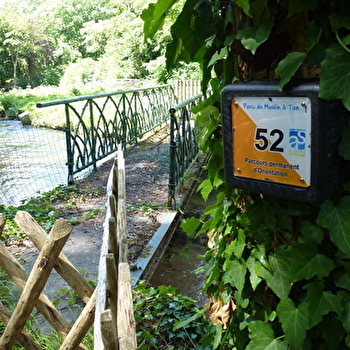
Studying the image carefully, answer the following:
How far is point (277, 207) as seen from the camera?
122 cm

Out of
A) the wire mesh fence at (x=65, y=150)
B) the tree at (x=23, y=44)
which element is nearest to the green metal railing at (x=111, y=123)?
the wire mesh fence at (x=65, y=150)

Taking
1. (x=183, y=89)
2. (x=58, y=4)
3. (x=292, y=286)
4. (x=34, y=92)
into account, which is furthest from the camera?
(x=58, y=4)

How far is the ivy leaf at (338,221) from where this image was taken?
1.03m

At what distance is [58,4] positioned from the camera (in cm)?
4453

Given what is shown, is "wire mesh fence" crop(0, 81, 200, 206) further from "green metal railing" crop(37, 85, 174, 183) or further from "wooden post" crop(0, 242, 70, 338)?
"wooden post" crop(0, 242, 70, 338)

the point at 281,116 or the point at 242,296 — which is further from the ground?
the point at 281,116

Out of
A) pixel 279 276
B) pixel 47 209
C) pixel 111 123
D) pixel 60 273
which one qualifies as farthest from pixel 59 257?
pixel 111 123

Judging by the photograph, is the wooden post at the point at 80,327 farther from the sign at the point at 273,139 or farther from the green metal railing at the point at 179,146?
the green metal railing at the point at 179,146

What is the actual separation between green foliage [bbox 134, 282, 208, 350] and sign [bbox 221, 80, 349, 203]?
1505 millimetres

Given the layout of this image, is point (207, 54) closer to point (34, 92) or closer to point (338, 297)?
point (338, 297)

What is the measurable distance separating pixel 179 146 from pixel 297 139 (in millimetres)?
4561

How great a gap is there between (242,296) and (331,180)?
557mm

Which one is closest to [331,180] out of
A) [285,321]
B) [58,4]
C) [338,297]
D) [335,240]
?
[335,240]

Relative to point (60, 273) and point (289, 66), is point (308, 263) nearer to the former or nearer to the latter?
point (289, 66)
